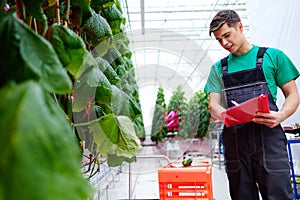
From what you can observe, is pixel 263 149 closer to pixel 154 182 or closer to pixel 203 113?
pixel 154 182

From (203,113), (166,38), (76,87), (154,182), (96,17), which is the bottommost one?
(154,182)

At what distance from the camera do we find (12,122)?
20cm

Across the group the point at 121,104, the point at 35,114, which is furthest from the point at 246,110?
the point at 35,114

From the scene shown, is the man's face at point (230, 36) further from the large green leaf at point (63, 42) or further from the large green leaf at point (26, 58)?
the large green leaf at point (26, 58)

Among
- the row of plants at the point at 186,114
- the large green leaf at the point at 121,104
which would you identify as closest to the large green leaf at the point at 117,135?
the large green leaf at the point at 121,104

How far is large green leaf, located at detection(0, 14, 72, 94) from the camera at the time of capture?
0.29 meters

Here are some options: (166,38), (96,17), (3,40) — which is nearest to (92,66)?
(96,17)

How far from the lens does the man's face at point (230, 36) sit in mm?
1321

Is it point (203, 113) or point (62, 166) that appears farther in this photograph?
point (203, 113)

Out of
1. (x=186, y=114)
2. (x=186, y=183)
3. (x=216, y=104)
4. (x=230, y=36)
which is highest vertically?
(x=186, y=114)

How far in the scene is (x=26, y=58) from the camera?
0.96 ft

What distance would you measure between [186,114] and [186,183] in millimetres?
5075

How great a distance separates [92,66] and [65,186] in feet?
1.75

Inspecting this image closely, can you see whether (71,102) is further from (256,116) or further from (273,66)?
(273,66)
